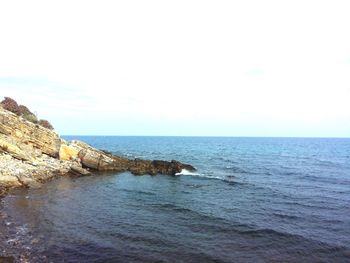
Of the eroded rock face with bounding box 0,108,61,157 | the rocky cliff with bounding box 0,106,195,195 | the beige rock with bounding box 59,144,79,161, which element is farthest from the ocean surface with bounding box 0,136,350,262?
the eroded rock face with bounding box 0,108,61,157

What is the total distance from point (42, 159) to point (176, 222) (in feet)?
94.9

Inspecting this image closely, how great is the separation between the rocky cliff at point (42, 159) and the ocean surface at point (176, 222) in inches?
113

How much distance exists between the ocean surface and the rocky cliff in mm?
2878

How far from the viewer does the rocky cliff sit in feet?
137

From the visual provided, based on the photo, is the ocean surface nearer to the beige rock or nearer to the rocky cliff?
the rocky cliff

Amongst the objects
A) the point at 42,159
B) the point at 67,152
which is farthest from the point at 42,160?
the point at 67,152

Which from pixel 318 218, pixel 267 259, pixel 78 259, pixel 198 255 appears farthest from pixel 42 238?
pixel 318 218

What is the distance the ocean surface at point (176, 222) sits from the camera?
73.3 feet

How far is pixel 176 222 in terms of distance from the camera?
1164 inches

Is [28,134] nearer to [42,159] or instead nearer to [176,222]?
[42,159]

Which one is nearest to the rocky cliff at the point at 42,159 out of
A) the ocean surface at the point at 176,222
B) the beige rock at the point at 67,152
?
the beige rock at the point at 67,152

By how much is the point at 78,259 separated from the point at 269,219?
17911 mm

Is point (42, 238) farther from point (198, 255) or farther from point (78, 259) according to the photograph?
point (198, 255)

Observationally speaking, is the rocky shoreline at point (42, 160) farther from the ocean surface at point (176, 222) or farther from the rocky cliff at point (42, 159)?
the ocean surface at point (176, 222)
